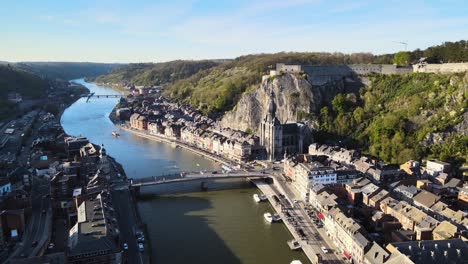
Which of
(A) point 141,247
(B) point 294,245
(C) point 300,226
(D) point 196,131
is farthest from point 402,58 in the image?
(A) point 141,247

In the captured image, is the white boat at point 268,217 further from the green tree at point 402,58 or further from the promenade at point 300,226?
the green tree at point 402,58

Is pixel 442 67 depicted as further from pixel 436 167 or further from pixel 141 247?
pixel 141 247

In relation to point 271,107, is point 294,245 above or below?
below

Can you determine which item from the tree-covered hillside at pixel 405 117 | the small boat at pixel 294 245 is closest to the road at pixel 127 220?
the small boat at pixel 294 245

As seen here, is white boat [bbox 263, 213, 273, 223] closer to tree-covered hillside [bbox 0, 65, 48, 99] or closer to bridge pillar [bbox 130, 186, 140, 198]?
bridge pillar [bbox 130, 186, 140, 198]

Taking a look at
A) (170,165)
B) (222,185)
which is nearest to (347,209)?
(222,185)

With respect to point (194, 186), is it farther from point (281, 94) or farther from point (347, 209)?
point (281, 94)
